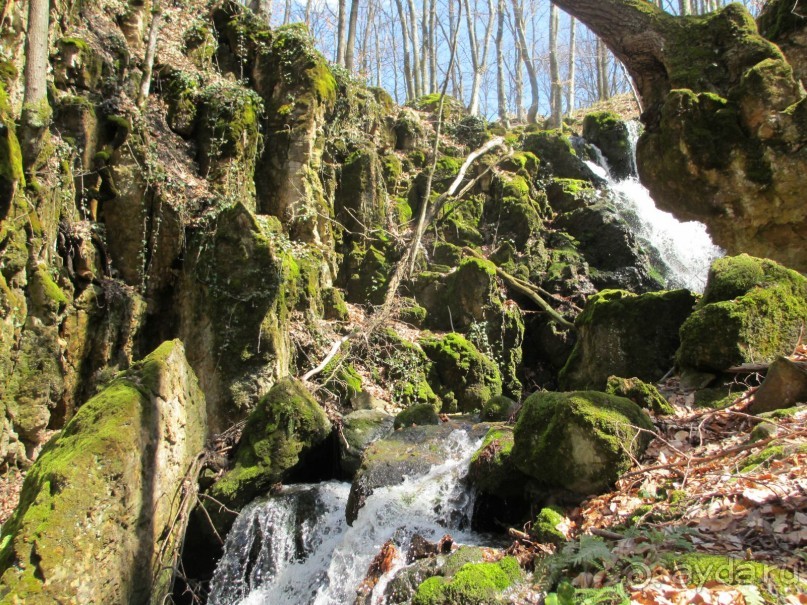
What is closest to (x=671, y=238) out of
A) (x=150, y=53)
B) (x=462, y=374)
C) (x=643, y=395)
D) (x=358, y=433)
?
(x=462, y=374)

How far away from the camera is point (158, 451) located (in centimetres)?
477

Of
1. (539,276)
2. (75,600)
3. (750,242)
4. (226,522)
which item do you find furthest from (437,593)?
(539,276)

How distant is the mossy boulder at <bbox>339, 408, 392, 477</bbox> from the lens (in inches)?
284

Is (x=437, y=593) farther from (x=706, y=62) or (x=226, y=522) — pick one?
(x=706, y=62)

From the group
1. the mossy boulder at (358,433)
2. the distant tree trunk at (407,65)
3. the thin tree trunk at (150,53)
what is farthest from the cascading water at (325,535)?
the distant tree trunk at (407,65)

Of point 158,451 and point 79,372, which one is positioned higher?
point 79,372

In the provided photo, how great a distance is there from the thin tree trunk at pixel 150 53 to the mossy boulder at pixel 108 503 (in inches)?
262

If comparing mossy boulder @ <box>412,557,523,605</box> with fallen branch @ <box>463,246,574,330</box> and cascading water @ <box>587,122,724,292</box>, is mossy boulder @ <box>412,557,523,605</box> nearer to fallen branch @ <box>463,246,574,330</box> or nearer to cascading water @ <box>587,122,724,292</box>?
fallen branch @ <box>463,246,574,330</box>

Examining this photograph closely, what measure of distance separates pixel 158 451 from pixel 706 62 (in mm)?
8493

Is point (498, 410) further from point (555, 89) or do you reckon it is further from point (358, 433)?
point (555, 89)

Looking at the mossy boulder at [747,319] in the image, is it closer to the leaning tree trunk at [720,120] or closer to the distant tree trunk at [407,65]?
the leaning tree trunk at [720,120]

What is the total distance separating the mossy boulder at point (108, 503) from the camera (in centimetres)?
358

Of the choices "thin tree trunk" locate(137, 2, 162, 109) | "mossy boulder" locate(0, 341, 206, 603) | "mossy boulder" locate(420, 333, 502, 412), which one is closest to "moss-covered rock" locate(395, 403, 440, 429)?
"mossy boulder" locate(420, 333, 502, 412)

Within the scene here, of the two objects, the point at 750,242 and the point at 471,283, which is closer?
the point at 750,242
